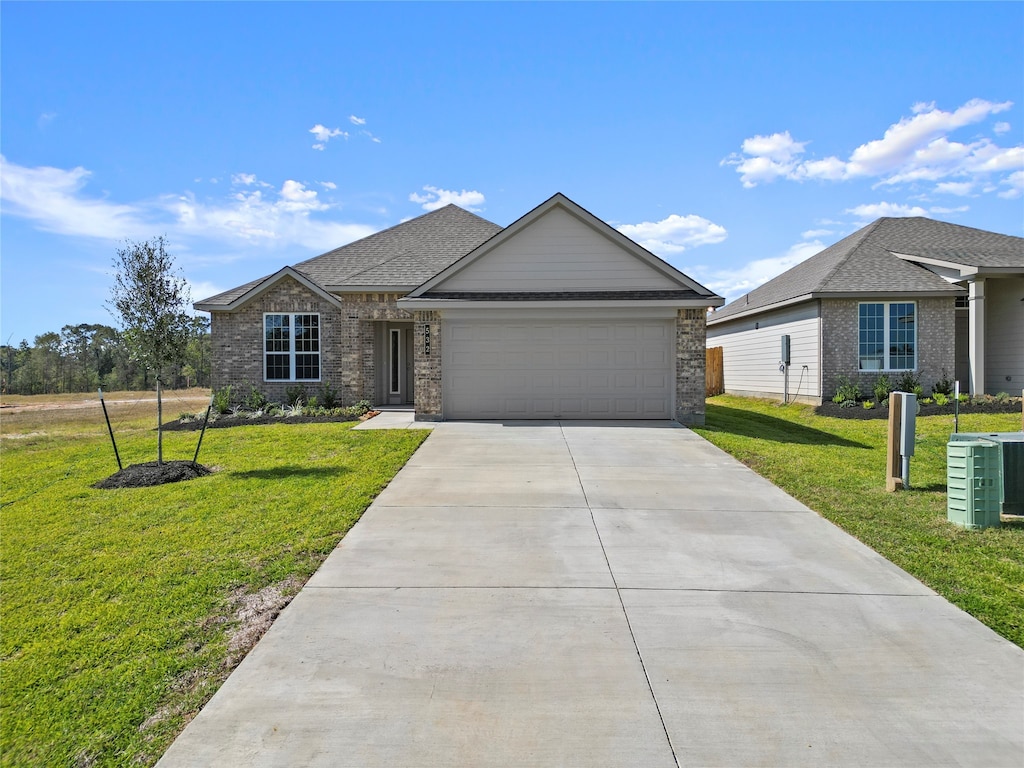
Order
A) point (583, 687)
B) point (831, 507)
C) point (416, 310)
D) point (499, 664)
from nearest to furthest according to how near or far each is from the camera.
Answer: point (583, 687), point (499, 664), point (831, 507), point (416, 310)

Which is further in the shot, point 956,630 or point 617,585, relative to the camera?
point 617,585

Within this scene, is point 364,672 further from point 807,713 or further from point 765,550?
point 765,550

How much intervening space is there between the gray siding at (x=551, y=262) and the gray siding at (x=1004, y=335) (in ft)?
42.2

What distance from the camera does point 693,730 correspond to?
3.12 m

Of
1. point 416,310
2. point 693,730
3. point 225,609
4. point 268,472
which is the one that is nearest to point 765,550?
point 693,730

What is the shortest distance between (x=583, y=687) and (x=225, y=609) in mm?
2779

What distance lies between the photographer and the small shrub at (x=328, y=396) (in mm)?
17172

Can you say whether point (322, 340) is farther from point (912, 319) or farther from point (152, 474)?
point (912, 319)

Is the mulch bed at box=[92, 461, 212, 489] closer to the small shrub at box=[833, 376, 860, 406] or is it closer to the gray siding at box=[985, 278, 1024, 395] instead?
the small shrub at box=[833, 376, 860, 406]

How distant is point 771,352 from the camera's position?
21047 mm

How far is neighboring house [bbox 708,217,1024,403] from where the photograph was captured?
1725 centimetres

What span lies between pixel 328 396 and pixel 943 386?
18.2m

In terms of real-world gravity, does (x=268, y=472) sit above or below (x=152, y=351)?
below

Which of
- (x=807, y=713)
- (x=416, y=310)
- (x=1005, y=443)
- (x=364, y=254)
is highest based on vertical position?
(x=364, y=254)
